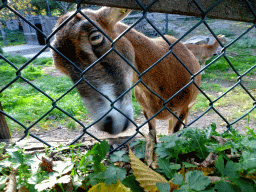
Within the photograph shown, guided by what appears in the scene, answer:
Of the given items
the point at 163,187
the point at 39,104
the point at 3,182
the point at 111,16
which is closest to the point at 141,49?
the point at 111,16

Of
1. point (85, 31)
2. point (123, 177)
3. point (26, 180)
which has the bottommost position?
point (123, 177)

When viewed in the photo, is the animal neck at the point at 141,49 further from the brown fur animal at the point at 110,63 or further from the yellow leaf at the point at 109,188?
the yellow leaf at the point at 109,188

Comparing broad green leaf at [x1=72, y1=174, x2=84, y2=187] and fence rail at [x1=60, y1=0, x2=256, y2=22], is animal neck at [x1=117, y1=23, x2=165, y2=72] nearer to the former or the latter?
fence rail at [x1=60, y1=0, x2=256, y2=22]

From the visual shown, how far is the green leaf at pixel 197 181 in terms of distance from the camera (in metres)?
0.85

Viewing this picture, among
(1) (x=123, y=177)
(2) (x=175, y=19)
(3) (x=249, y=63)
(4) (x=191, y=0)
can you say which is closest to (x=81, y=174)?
(1) (x=123, y=177)

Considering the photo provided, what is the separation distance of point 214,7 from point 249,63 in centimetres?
774

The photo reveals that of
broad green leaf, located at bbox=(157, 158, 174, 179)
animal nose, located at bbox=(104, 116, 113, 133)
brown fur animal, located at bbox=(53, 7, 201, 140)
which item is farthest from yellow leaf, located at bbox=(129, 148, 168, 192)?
animal nose, located at bbox=(104, 116, 113, 133)

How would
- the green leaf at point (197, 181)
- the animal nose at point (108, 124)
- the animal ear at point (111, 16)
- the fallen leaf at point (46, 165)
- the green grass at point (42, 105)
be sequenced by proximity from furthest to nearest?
the green grass at point (42, 105) < the animal nose at point (108, 124) < the animal ear at point (111, 16) < the fallen leaf at point (46, 165) < the green leaf at point (197, 181)

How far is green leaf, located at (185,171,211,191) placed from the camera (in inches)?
33.4

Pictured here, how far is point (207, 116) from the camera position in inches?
204

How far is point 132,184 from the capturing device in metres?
1.02

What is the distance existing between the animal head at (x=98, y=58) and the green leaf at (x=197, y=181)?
39.2 inches

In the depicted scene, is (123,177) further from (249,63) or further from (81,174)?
(249,63)

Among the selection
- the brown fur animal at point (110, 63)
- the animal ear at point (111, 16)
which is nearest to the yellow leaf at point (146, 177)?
the brown fur animal at point (110, 63)
